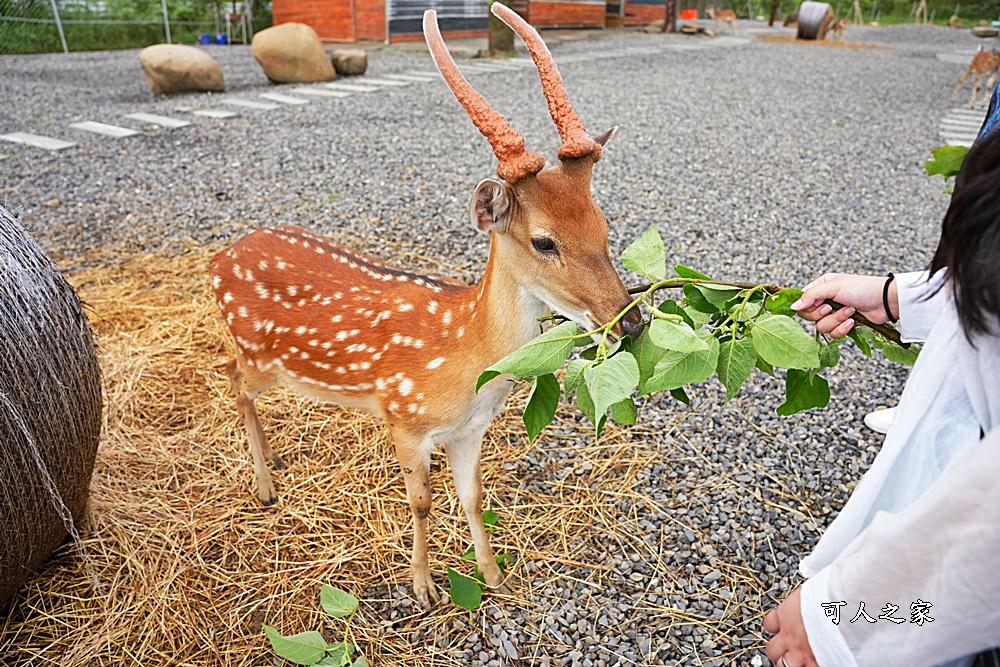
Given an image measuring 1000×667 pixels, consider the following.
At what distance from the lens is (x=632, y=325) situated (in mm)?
1609

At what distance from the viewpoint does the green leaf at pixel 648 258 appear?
1.63 m

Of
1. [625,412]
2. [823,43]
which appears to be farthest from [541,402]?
[823,43]

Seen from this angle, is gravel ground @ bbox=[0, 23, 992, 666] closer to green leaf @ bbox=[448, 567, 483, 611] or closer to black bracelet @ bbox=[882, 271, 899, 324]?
green leaf @ bbox=[448, 567, 483, 611]

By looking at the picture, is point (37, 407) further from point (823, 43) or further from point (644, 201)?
point (823, 43)

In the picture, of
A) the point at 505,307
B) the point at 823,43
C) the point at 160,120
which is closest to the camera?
the point at 505,307

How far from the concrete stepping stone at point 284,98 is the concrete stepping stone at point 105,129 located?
2008 millimetres

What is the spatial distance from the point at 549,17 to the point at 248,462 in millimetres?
17532

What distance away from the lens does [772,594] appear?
7.91 ft

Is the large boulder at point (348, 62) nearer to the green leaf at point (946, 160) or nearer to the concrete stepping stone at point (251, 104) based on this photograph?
the concrete stepping stone at point (251, 104)

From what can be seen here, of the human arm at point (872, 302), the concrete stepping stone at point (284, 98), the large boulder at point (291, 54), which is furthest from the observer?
the large boulder at point (291, 54)

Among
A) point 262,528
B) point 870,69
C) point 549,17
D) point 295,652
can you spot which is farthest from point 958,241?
point 549,17

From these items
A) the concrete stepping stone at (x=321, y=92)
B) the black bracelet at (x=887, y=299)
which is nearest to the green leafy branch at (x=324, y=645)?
the black bracelet at (x=887, y=299)

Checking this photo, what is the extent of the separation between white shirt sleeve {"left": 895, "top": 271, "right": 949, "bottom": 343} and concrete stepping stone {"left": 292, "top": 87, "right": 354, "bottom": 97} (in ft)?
29.5

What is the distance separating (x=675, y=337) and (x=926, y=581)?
1.88 feet
